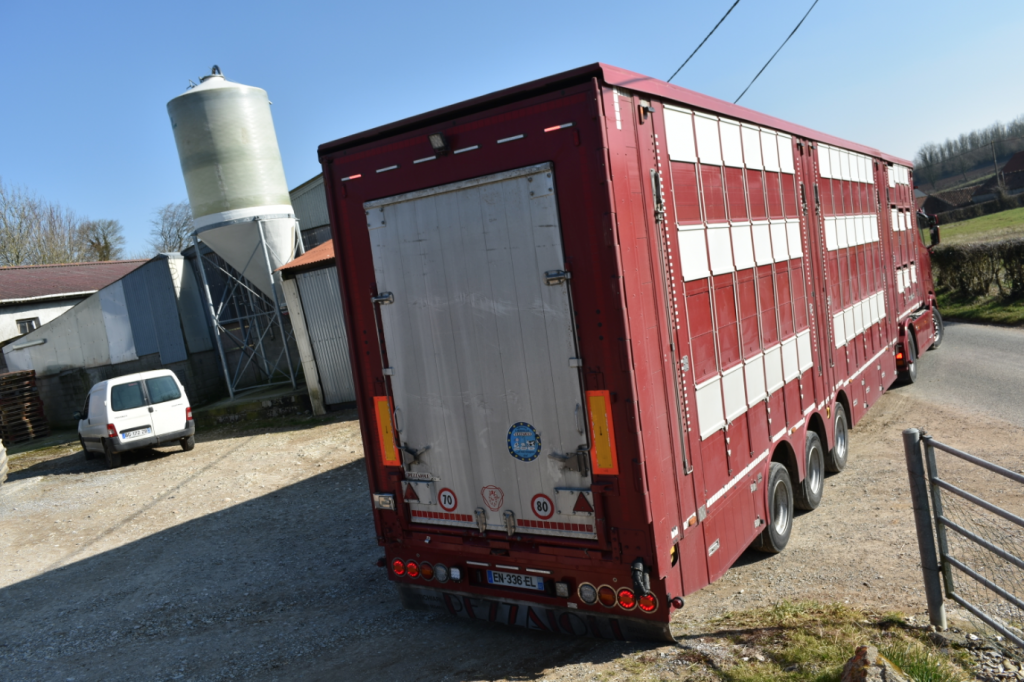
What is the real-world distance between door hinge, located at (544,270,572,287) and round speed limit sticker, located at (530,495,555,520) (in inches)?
55.9

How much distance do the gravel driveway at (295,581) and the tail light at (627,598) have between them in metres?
0.40

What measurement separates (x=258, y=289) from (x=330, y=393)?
4.68 m

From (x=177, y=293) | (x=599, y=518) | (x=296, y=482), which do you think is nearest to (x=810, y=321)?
(x=599, y=518)

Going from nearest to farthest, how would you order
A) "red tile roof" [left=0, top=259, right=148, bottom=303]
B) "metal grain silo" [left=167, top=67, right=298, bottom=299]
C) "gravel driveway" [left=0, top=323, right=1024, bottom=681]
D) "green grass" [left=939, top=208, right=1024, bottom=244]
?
"gravel driveway" [left=0, top=323, right=1024, bottom=681] → "metal grain silo" [left=167, top=67, right=298, bottom=299] → "red tile roof" [left=0, top=259, right=148, bottom=303] → "green grass" [left=939, top=208, right=1024, bottom=244]

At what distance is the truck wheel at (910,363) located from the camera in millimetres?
12562

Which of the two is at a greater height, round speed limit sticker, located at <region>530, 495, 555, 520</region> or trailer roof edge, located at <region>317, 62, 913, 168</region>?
trailer roof edge, located at <region>317, 62, 913, 168</region>

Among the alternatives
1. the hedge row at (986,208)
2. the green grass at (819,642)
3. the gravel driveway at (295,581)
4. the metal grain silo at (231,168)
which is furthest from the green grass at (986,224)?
the green grass at (819,642)

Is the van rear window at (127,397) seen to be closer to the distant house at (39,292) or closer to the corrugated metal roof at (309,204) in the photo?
the corrugated metal roof at (309,204)

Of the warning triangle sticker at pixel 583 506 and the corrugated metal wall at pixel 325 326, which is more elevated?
the corrugated metal wall at pixel 325 326

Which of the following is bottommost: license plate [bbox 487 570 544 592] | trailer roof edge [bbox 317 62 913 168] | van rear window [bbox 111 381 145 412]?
license plate [bbox 487 570 544 592]

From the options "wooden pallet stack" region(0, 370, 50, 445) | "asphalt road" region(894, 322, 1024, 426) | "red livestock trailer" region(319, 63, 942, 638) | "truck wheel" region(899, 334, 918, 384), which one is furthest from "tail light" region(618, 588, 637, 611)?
"wooden pallet stack" region(0, 370, 50, 445)

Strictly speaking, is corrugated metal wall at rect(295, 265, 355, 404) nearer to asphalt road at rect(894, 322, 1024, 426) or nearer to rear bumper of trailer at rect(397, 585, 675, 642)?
asphalt road at rect(894, 322, 1024, 426)

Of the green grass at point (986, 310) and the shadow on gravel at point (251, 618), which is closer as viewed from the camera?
the shadow on gravel at point (251, 618)

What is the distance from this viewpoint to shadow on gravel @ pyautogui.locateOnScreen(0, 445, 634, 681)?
5.13 m
